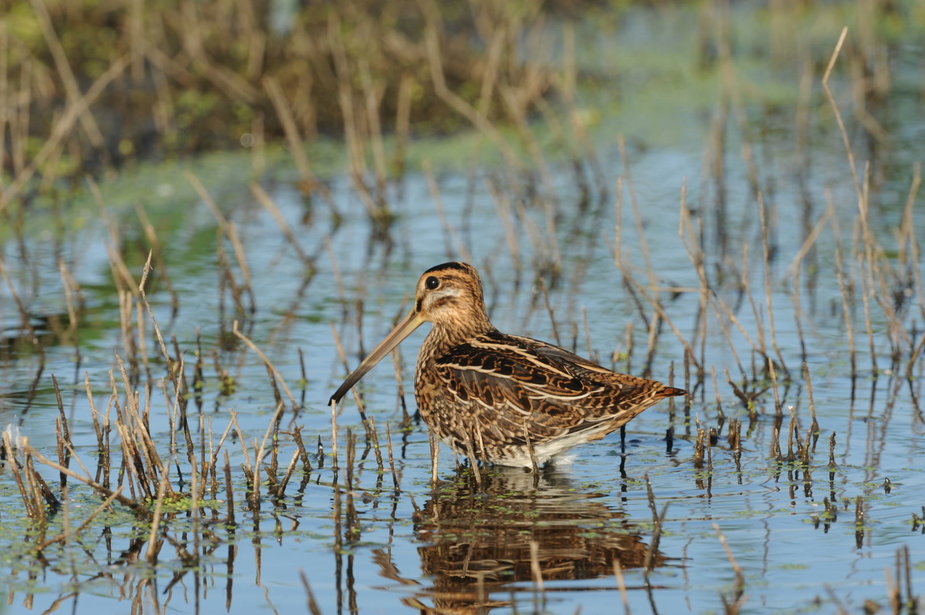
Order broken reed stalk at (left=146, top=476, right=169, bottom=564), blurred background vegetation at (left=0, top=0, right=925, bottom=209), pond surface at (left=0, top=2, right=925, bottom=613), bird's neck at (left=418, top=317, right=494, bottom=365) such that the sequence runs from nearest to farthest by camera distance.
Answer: broken reed stalk at (left=146, top=476, right=169, bottom=564), pond surface at (left=0, top=2, right=925, bottom=613), bird's neck at (left=418, top=317, right=494, bottom=365), blurred background vegetation at (left=0, top=0, right=925, bottom=209)

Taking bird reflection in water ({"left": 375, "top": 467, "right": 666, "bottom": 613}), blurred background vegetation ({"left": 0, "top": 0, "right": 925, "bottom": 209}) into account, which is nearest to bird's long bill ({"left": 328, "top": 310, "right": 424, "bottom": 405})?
bird reflection in water ({"left": 375, "top": 467, "right": 666, "bottom": 613})

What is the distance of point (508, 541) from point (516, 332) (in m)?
3.10

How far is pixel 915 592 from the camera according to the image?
15.4 ft

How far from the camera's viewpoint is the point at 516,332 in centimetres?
836

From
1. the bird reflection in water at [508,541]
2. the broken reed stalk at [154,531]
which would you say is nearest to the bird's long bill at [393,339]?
the bird reflection in water at [508,541]

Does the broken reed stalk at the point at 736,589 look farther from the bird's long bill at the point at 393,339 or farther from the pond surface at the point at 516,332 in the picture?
the bird's long bill at the point at 393,339

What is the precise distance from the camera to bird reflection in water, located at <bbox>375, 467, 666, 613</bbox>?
487 cm

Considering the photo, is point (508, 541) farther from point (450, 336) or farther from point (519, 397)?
point (450, 336)

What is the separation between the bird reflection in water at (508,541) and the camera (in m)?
4.87

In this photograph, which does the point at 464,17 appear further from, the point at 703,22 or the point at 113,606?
the point at 113,606

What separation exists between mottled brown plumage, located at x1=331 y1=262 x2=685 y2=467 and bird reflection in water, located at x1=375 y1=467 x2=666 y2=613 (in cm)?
17

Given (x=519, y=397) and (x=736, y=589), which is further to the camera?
(x=519, y=397)

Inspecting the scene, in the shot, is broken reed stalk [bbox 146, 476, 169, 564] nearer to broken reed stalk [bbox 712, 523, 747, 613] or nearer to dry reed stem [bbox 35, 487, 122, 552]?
dry reed stem [bbox 35, 487, 122, 552]

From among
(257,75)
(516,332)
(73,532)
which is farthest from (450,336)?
(257,75)
